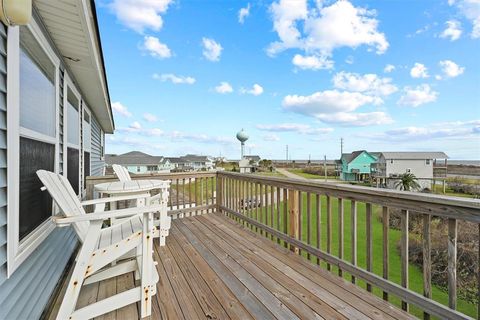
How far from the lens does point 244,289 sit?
1.98 m

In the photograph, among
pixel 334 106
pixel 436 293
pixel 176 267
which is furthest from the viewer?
pixel 334 106

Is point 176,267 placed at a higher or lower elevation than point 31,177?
lower

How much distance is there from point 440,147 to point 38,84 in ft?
109

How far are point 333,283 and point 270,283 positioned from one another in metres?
0.58

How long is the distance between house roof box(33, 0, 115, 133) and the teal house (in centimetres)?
3174

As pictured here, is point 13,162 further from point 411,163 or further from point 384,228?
point 411,163

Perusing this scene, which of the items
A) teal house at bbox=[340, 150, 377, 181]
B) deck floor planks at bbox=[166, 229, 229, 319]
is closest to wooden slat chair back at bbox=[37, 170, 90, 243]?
deck floor planks at bbox=[166, 229, 229, 319]

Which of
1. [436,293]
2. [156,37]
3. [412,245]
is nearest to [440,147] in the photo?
[412,245]

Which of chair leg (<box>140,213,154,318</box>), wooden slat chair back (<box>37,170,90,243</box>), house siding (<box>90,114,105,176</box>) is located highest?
house siding (<box>90,114,105,176</box>)

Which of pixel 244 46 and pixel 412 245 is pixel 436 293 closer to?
pixel 412 245

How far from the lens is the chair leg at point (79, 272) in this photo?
4.71ft

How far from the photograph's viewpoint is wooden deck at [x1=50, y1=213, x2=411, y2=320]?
1.67 meters

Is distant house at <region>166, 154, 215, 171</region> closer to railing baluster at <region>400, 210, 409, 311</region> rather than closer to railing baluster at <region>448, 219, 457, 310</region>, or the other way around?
railing baluster at <region>400, 210, 409, 311</region>

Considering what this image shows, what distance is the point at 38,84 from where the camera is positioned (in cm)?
191
